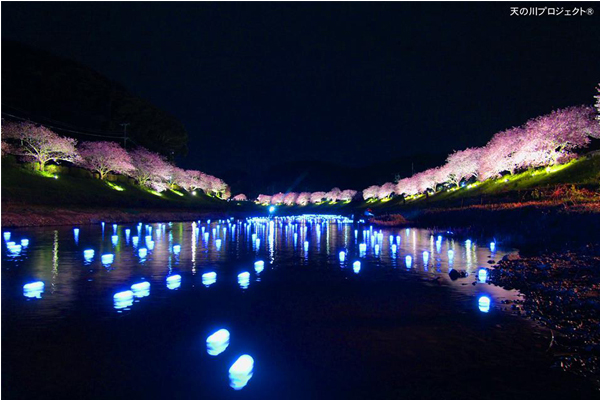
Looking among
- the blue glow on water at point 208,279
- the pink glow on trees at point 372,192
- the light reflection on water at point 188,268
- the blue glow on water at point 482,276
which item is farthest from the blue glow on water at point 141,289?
the pink glow on trees at point 372,192

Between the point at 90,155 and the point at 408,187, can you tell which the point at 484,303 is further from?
the point at 408,187

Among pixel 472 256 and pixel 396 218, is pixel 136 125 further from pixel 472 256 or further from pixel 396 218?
pixel 472 256

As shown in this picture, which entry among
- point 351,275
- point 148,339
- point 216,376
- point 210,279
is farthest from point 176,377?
point 351,275

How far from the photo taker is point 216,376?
645cm

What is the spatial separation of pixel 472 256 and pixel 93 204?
2262 inches

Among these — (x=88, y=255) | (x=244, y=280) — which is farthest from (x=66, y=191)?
(x=244, y=280)

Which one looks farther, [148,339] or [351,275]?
[351,275]

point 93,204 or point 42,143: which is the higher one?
point 42,143

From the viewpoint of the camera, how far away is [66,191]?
5912 cm

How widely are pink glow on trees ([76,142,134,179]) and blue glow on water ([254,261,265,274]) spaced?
226 ft

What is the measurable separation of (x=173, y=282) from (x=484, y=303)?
32.0 feet

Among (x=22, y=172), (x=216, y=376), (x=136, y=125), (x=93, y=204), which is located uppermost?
(x=136, y=125)

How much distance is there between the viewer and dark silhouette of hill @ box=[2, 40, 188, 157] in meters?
105

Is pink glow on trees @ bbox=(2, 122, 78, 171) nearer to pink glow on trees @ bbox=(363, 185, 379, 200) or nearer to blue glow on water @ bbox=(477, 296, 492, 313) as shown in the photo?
blue glow on water @ bbox=(477, 296, 492, 313)
